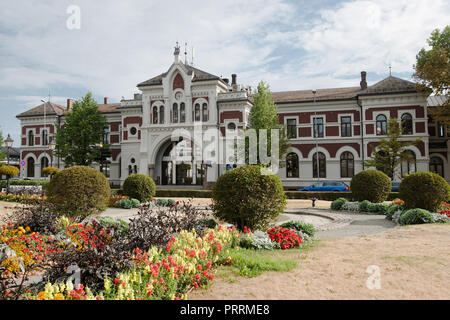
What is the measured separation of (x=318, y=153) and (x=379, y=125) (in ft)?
21.1

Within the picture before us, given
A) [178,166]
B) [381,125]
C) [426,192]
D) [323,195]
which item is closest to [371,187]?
[426,192]

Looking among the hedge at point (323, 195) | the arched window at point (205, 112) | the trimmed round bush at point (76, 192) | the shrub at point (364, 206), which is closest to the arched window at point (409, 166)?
the hedge at point (323, 195)

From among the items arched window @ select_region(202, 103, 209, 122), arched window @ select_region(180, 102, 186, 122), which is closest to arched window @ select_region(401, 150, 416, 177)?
arched window @ select_region(202, 103, 209, 122)

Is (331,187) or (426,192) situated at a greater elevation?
(426,192)

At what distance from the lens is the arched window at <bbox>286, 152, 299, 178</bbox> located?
3509 centimetres

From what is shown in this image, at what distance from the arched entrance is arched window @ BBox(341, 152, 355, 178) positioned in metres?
14.4

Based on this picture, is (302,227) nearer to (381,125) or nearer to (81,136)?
(381,125)

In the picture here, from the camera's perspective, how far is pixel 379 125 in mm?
32438

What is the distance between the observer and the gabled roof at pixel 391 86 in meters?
31.4

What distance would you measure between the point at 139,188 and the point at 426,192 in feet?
50.2

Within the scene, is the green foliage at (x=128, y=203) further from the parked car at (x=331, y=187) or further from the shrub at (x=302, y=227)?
the parked car at (x=331, y=187)

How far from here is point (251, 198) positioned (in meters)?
9.14
